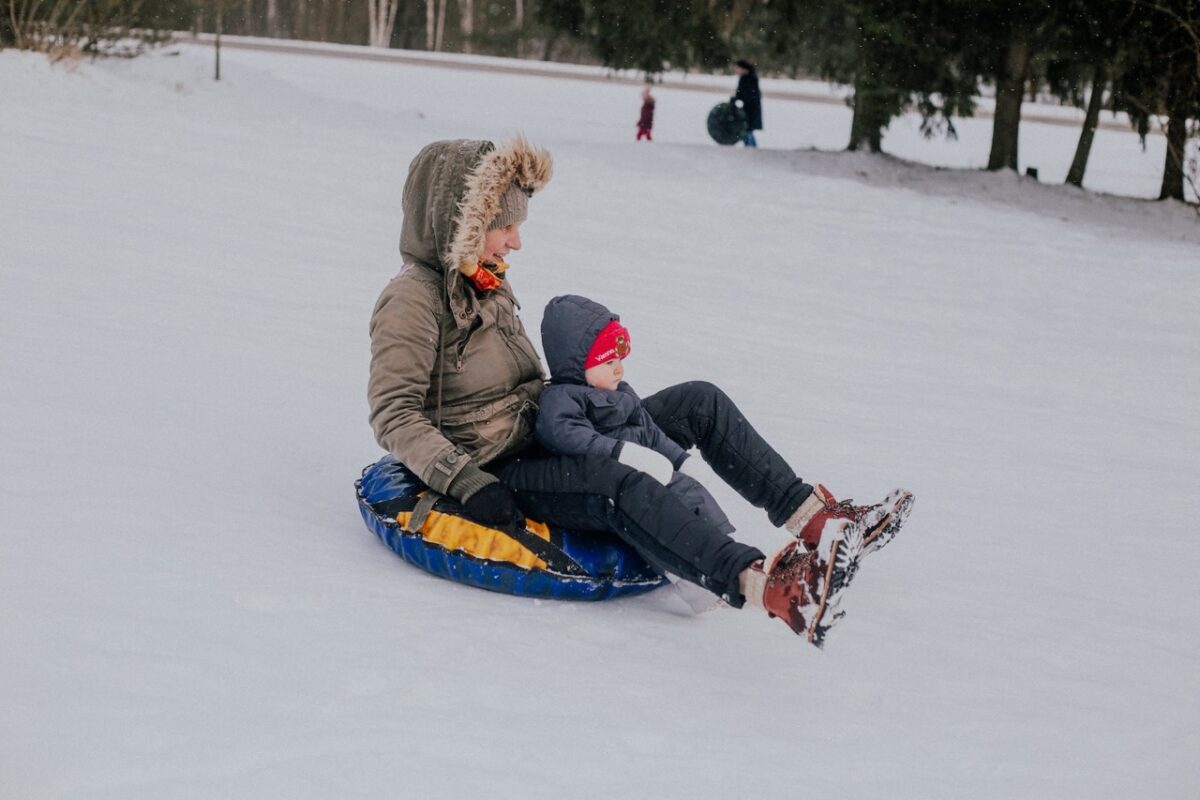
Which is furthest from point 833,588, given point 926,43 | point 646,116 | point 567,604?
point 646,116

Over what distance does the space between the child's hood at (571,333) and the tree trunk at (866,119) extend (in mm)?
11246

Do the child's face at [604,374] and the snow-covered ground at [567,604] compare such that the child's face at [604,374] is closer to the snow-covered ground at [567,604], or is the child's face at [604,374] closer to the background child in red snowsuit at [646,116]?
the snow-covered ground at [567,604]

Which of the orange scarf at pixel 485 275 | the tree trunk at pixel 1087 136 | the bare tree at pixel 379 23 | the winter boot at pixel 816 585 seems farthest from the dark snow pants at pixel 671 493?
the bare tree at pixel 379 23

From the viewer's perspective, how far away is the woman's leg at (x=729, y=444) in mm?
3648

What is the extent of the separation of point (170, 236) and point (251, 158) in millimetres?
3498

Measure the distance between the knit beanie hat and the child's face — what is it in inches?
17.0

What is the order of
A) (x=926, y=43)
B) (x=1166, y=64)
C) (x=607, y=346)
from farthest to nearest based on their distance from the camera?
(x=926, y=43), (x=1166, y=64), (x=607, y=346)

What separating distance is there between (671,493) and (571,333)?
59cm

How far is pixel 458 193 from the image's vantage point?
3508 mm

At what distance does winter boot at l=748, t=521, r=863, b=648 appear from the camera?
2.88 metres

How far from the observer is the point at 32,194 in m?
8.20

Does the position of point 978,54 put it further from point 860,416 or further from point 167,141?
point 860,416

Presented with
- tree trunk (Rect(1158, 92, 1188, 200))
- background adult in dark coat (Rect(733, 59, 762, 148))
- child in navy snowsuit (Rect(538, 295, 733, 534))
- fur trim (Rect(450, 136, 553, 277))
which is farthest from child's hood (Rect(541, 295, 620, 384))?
background adult in dark coat (Rect(733, 59, 762, 148))

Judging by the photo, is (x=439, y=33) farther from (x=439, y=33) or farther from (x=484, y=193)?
(x=484, y=193)
